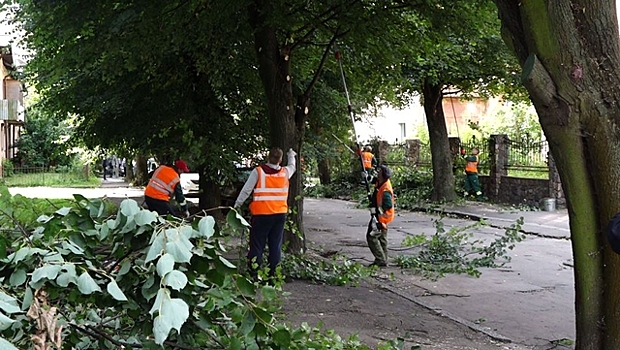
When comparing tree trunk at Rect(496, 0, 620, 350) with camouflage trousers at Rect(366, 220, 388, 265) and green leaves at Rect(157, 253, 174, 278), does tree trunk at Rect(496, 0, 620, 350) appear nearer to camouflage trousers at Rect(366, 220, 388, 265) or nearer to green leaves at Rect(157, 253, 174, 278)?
green leaves at Rect(157, 253, 174, 278)

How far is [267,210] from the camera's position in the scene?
9.48 meters

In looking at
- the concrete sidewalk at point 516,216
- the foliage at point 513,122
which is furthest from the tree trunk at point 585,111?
the foliage at point 513,122

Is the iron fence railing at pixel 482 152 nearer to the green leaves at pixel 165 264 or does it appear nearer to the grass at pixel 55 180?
the grass at pixel 55 180

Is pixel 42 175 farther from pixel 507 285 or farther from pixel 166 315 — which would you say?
pixel 166 315

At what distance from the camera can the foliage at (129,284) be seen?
2.58 m

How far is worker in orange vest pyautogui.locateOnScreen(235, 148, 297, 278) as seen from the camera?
9.47 meters

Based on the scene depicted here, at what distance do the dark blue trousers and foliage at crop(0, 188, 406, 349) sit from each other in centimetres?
593

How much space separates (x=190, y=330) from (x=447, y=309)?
20.9ft

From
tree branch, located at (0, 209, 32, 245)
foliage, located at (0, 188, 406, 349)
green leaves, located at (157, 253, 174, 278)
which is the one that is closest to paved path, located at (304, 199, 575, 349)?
foliage, located at (0, 188, 406, 349)

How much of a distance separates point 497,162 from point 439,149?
2053 mm

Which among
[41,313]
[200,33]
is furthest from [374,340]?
[200,33]

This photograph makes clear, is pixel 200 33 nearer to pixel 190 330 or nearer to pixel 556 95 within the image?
pixel 556 95

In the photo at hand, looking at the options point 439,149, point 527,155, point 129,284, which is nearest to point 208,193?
point 439,149

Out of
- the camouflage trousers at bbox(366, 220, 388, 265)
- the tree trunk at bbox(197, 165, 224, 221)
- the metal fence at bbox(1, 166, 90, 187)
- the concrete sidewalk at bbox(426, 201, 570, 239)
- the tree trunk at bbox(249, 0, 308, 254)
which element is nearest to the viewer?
the tree trunk at bbox(249, 0, 308, 254)
